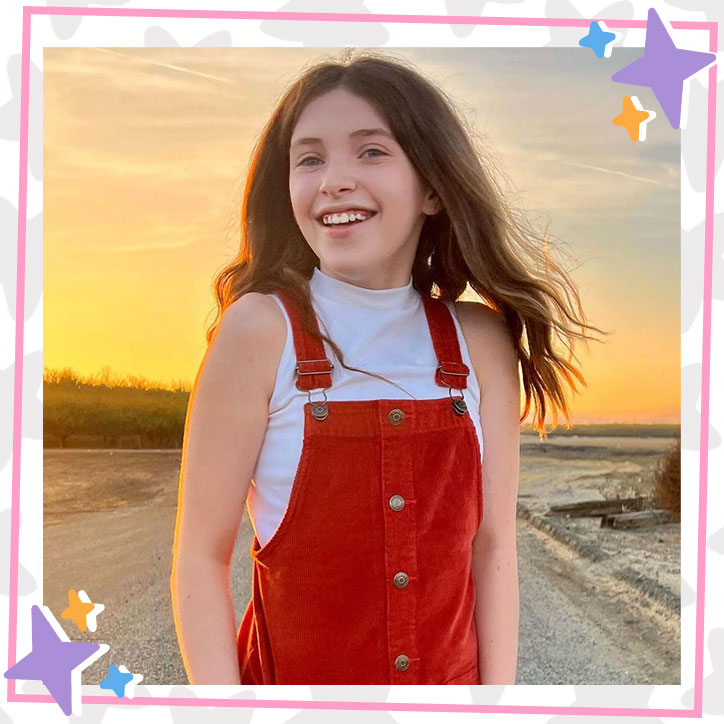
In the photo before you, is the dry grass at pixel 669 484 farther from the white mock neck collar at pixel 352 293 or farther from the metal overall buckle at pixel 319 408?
the metal overall buckle at pixel 319 408

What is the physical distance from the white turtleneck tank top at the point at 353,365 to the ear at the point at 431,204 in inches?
4.8

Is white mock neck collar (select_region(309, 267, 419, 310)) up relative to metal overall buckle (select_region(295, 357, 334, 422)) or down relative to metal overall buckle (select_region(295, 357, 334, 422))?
up

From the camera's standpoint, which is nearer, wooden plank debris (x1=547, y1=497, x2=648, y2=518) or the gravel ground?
the gravel ground

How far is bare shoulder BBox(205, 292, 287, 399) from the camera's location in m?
1.24

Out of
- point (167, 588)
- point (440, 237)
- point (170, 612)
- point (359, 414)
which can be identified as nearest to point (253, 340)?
point (359, 414)

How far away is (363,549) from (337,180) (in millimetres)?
544

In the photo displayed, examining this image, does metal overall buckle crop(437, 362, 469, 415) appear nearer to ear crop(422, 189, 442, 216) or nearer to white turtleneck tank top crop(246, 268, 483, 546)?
white turtleneck tank top crop(246, 268, 483, 546)

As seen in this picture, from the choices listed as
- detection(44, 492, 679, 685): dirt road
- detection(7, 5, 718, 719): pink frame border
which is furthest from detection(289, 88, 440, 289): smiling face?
detection(44, 492, 679, 685): dirt road

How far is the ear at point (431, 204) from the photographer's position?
140 centimetres

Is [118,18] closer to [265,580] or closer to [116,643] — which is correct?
[265,580]

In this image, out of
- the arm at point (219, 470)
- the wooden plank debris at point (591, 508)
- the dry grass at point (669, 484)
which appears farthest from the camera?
the wooden plank debris at point (591, 508)

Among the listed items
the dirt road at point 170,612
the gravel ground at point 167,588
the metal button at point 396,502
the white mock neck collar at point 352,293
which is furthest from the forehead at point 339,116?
the dirt road at point 170,612

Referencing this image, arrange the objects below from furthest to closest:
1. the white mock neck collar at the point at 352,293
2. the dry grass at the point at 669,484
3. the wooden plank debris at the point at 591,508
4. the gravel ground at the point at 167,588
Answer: the wooden plank debris at the point at 591,508 → the dry grass at the point at 669,484 → the gravel ground at the point at 167,588 → the white mock neck collar at the point at 352,293

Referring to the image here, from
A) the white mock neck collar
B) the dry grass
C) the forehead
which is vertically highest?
the forehead
